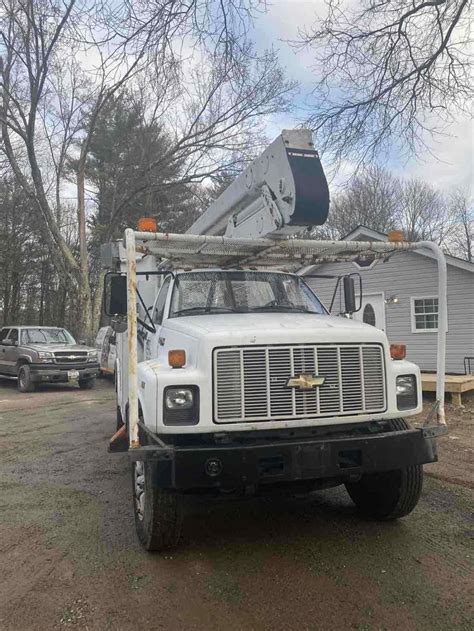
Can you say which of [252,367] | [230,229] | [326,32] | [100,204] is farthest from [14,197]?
[252,367]

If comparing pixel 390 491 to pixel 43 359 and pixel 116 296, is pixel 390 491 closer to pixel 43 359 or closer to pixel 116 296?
pixel 116 296

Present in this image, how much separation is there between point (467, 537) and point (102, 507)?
10.5 feet

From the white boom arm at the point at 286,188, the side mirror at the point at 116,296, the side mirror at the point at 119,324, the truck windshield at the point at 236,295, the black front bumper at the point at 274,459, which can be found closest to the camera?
the black front bumper at the point at 274,459

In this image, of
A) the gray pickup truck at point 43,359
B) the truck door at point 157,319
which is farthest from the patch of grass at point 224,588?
the gray pickup truck at point 43,359

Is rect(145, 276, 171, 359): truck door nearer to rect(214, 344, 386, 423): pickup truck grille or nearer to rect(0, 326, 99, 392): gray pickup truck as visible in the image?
rect(214, 344, 386, 423): pickup truck grille

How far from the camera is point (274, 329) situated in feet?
12.1

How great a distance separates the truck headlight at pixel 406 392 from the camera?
13.0ft

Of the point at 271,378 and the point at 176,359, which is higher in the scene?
the point at 176,359

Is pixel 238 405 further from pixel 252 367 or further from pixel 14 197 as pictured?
pixel 14 197

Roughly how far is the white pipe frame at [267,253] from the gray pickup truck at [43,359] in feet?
38.9

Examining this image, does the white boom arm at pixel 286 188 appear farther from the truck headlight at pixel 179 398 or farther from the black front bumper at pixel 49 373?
the black front bumper at pixel 49 373

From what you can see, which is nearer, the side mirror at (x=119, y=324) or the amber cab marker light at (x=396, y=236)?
the side mirror at (x=119, y=324)

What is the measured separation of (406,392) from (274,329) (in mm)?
1188

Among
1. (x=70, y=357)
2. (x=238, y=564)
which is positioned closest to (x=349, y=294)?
(x=238, y=564)
